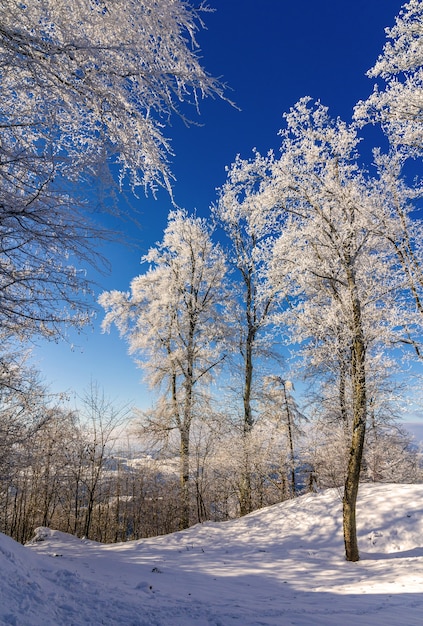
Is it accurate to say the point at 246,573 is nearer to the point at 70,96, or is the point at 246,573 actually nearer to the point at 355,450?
the point at 355,450

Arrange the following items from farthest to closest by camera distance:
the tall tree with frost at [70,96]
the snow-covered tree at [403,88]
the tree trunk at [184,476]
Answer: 1. the tree trunk at [184,476]
2. the snow-covered tree at [403,88]
3. the tall tree with frost at [70,96]

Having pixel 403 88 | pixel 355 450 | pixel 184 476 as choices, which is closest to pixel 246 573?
pixel 355 450

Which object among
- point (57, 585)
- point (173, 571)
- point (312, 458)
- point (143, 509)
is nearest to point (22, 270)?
point (57, 585)

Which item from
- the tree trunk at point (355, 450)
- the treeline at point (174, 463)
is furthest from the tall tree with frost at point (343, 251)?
the treeline at point (174, 463)

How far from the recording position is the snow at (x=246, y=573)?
11.9ft

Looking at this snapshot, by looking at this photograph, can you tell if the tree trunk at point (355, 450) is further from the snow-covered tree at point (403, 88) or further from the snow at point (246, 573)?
the snow-covered tree at point (403, 88)

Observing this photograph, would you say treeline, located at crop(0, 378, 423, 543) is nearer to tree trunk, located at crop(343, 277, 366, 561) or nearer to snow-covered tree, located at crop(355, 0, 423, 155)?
tree trunk, located at crop(343, 277, 366, 561)

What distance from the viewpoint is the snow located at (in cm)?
363

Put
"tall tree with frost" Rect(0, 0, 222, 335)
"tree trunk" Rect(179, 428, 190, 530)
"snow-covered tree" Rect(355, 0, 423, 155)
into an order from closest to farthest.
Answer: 1. "tall tree with frost" Rect(0, 0, 222, 335)
2. "snow-covered tree" Rect(355, 0, 423, 155)
3. "tree trunk" Rect(179, 428, 190, 530)

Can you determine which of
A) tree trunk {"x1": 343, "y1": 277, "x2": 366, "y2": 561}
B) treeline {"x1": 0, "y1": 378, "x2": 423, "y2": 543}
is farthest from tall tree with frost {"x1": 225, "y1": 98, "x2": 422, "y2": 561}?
treeline {"x1": 0, "y1": 378, "x2": 423, "y2": 543}

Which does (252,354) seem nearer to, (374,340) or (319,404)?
(319,404)

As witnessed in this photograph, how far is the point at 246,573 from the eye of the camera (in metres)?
6.89

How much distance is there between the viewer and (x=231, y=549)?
30.0ft

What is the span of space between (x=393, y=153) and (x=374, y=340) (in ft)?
16.1
